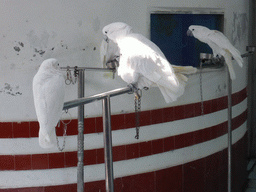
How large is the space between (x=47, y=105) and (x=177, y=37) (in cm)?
159

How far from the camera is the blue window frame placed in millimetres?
2852

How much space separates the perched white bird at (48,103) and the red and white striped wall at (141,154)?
0.80 meters

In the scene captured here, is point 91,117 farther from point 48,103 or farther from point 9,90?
point 48,103

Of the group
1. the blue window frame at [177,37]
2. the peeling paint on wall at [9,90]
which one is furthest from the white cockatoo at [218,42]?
the peeling paint on wall at [9,90]

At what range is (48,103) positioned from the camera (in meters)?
1.64

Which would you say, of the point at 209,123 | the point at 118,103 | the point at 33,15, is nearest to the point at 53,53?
the point at 33,15

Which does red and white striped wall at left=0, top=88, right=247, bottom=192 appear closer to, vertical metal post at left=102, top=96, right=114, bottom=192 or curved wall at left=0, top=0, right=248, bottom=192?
curved wall at left=0, top=0, right=248, bottom=192

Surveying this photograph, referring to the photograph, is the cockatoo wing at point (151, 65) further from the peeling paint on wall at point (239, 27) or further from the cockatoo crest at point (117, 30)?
the peeling paint on wall at point (239, 27)


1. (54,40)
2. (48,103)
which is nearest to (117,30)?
(54,40)

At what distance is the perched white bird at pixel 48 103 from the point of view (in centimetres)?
162

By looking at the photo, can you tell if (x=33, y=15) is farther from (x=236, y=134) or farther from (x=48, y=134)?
(x=236, y=134)

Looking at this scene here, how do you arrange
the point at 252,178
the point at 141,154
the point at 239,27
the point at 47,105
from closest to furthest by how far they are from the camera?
1. the point at 47,105
2. the point at 141,154
3. the point at 239,27
4. the point at 252,178

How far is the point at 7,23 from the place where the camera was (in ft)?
7.66

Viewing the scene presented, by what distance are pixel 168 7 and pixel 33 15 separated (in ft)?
3.23
